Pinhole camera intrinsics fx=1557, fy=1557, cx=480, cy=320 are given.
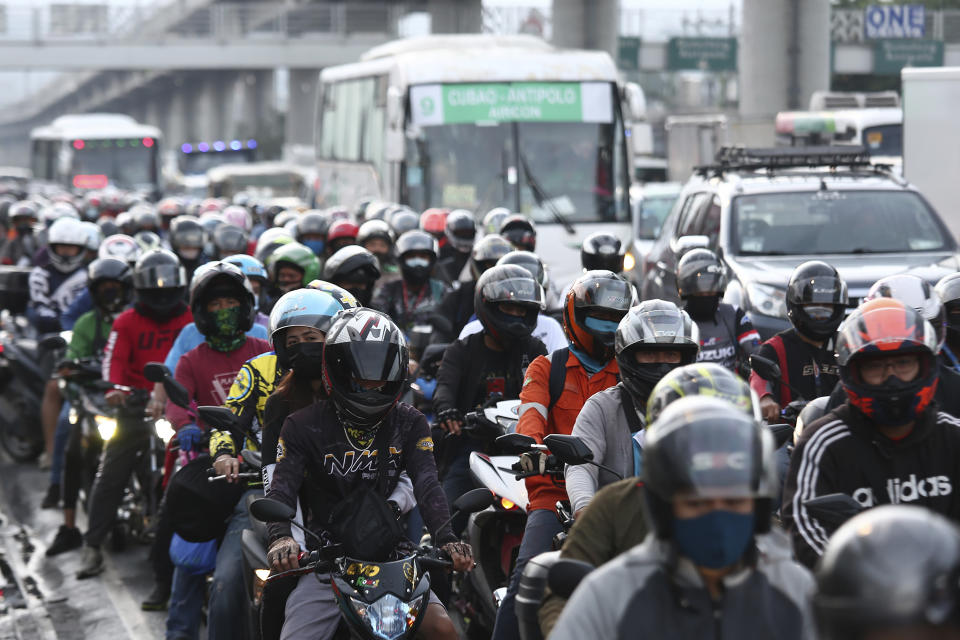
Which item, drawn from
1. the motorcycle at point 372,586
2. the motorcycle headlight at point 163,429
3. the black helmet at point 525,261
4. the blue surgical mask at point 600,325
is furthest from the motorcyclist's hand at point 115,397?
the motorcycle at point 372,586

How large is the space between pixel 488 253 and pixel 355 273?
44.1 inches

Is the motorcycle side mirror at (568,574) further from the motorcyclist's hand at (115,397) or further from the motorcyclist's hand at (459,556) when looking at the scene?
the motorcyclist's hand at (115,397)

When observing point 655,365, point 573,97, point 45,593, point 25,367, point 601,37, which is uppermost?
point 601,37

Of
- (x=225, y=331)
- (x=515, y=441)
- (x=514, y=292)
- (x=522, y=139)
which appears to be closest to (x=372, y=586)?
(x=515, y=441)

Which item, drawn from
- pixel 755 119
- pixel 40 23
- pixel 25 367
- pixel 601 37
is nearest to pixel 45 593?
pixel 25 367

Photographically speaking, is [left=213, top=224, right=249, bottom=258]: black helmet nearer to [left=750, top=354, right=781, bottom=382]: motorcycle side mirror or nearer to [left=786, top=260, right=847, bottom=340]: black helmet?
[left=786, top=260, right=847, bottom=340]: black helmet

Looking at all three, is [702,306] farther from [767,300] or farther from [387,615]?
→ [387,615]

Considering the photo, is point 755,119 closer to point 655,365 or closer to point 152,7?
point 655,365

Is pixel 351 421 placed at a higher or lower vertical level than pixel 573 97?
lower

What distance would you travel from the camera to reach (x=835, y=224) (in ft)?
40.5

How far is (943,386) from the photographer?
17.8ft

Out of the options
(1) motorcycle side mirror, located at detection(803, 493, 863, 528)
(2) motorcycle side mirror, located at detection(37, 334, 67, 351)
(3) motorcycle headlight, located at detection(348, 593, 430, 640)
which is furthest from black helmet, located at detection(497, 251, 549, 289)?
(1) motorcycle side mirror, located at detection(803, 493, 863, 528)

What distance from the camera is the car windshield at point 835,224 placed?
12172 millimetres

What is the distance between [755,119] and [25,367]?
3198cm
